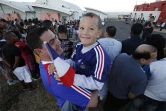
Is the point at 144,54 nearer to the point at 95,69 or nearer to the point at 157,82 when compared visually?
the point at 157,82

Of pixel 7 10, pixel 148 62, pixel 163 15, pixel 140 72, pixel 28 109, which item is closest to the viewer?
pixel 140 72

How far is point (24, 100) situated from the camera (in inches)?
118

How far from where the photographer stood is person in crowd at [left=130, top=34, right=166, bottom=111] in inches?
56.5

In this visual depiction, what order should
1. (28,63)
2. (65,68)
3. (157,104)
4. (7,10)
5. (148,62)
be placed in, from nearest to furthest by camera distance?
(65,68)
(148,62)
(157,104)
(28,63)
(7,10)

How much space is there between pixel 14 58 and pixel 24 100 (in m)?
1.21

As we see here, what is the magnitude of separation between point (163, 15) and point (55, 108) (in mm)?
28063

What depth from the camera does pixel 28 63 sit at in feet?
9.64

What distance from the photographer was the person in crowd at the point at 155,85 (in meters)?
1.44

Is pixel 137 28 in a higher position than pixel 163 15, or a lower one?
lower

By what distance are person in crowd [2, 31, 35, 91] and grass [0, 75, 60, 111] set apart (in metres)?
0.41

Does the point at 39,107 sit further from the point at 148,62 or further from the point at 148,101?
the point at 148,62

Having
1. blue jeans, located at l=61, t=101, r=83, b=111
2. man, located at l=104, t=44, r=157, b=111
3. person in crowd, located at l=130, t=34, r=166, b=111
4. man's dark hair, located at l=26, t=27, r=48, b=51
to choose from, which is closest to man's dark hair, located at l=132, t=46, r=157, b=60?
man, located at l=104, t=44, r=157, b=111

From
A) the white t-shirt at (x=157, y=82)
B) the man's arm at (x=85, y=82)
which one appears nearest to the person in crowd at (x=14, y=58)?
the man's arm at (x=85, y=82)

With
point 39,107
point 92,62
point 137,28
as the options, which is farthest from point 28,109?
point 137,28
